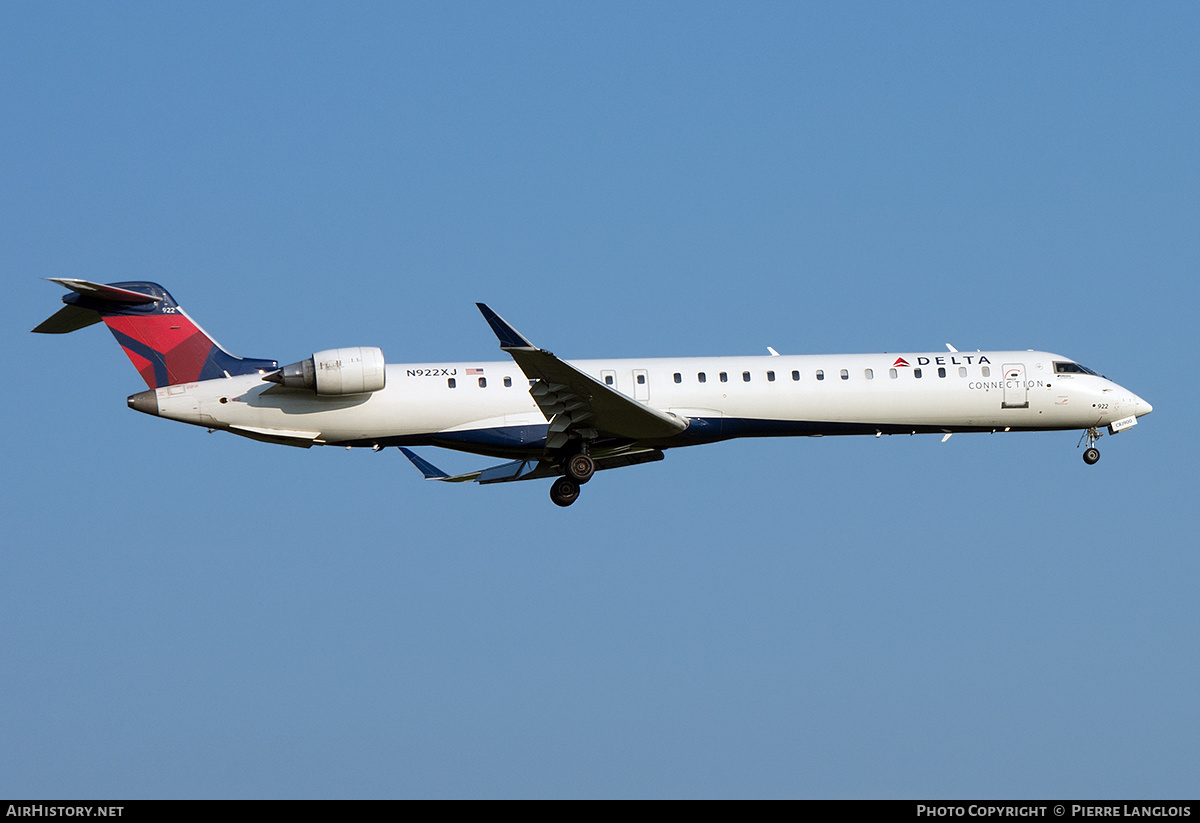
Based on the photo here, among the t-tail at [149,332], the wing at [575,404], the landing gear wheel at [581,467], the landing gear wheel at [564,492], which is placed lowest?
the landing gear wheel at [564,492]

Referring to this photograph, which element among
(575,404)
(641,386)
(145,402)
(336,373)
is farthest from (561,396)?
(145,402)

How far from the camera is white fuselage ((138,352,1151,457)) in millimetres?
28125

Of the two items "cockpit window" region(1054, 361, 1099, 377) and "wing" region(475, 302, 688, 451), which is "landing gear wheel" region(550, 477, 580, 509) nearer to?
"wing" region(475, 302, 688, 451)

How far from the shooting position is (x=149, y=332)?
2866cm

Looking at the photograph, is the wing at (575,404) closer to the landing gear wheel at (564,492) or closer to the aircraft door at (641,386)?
the aircraft door at (641,386)

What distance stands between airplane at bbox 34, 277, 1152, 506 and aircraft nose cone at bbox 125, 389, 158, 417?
3cm

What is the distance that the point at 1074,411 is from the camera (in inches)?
1210

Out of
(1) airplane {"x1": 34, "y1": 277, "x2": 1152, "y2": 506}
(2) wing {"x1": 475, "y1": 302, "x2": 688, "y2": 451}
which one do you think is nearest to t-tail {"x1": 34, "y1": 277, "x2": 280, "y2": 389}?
(1) airplane {"x1": 34, "y1": 277, "x2": 1152, "y2": 506}

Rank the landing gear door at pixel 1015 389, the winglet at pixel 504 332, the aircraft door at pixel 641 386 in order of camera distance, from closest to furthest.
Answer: the winglet at pixel 504 332 → the aircraft door at pixel 641 386 → the landing gear door at pixel 1015 389

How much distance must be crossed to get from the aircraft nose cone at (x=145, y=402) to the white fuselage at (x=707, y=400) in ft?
0.31

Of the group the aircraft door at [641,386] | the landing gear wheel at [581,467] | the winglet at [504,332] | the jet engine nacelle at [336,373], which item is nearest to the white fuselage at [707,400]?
the aircraft door at [641,386]

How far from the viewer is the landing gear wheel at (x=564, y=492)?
2947 centimetres

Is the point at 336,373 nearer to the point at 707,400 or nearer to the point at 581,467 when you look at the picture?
the point at 581,467
